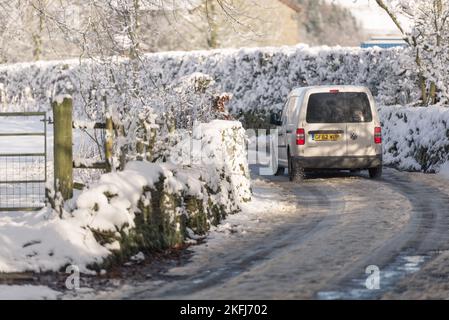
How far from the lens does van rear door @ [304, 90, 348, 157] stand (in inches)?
712

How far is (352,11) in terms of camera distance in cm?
11788

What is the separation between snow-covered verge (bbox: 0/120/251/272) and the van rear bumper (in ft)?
17.6

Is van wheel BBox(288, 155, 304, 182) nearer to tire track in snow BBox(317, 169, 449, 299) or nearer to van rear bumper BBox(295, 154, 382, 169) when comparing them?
van rear bumper BBox(295, 154, 382, 169)

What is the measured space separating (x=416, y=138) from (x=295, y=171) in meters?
4.27

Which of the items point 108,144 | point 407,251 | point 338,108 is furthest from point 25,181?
point 338,108

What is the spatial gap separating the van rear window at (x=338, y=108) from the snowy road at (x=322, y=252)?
2.08 metres

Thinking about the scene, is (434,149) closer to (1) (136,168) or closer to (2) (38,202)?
(2) (38,202)

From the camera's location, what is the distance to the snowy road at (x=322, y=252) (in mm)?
8211

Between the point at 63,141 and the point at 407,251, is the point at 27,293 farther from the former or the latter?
the point at 407,251

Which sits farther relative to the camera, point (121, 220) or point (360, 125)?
point (360, 125)

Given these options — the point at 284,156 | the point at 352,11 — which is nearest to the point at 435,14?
the point at 284,156

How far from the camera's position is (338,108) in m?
18.2

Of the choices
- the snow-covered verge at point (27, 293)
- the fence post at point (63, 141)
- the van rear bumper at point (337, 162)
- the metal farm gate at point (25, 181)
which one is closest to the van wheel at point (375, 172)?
the van rear bumper at point (337, 162)

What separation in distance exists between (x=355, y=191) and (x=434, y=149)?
470 centimetres
